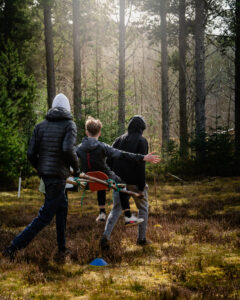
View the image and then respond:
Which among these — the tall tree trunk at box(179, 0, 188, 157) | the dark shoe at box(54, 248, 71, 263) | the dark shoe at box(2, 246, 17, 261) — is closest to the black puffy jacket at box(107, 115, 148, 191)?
the dark shoe at box(54, 248, 71, 263)

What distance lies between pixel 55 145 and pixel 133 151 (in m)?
1.37

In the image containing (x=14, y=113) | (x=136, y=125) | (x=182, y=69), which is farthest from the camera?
(x=182, y=69)

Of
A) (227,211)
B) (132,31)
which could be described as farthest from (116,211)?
(132,31)

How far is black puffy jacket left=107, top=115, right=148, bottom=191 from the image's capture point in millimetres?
5539

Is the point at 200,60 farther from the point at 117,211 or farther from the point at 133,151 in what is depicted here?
the point at 117,211

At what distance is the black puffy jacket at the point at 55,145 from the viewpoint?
4.85m

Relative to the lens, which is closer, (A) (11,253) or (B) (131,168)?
(A) (11,253)

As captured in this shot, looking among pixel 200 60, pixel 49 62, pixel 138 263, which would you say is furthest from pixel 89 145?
pixel 49 62

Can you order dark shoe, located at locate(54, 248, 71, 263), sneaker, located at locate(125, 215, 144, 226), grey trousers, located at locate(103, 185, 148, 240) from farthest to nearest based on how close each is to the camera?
grey trousers, located at locate(103, 185, 148, 240) < sneaker, located at locate(125, 215, 144, 226) < dark shoe, located at locate(54, 248, 71, 263)

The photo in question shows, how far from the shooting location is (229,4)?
16938mm

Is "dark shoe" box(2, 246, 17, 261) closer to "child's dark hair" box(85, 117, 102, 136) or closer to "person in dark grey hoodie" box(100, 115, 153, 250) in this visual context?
"person in dark grey hoodie" box(100, 115, 153, 250)

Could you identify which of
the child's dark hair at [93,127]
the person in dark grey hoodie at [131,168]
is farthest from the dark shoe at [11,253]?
the child's dark hair at [93,127]

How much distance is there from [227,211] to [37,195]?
8.09 m

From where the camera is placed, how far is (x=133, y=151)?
18.2ft
